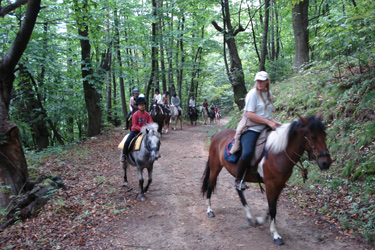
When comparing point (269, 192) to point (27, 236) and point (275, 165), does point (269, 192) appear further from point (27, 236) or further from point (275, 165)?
point (27, 236)

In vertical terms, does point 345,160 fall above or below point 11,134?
below

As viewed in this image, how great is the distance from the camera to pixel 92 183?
291 inches

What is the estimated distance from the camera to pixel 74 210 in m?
5.53

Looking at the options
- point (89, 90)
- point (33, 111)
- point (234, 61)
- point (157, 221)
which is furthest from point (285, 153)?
point (33, 111)

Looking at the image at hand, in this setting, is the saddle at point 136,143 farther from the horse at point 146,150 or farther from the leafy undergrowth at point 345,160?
the leafy undergrowth at point 345,160

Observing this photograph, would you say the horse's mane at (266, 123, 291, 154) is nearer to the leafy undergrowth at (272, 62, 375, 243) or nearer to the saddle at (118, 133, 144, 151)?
the leafy undergrowth at (272, 62, 375, 243)

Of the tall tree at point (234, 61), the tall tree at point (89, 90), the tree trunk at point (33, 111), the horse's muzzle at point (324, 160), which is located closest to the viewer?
the horse's muzzle at point (324, 160)

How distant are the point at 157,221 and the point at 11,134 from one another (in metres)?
4.16

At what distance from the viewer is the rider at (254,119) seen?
14.0 feet

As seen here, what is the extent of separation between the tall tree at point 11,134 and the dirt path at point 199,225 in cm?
256

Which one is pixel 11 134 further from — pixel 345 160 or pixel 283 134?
pixel 345 160

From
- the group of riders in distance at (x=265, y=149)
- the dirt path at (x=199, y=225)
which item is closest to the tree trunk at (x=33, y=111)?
the dirt path at (x=199, y=225)

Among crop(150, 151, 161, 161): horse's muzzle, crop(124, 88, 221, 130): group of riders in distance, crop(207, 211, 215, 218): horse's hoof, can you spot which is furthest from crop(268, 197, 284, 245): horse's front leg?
crop(124, 88, 221, 130): group of riders in distance

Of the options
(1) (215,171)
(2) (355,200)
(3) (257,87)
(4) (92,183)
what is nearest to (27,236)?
(4) (92,183)
